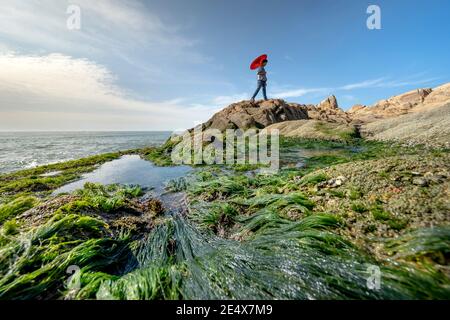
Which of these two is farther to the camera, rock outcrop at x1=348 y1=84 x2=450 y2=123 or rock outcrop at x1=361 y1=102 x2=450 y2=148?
rock outcrop at x1=348 y1=84 x2=450 y2=123

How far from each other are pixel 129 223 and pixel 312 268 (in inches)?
127

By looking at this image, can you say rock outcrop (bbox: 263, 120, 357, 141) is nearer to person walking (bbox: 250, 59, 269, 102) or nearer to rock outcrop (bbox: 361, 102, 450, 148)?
rock outcrop (bbox: 361, 102, 450, 148)

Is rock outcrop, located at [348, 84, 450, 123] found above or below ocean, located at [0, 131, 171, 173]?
above

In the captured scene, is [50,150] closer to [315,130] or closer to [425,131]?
[315,130]

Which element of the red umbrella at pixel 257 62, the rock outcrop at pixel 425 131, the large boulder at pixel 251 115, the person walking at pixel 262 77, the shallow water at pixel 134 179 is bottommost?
the shallow water at pixel 134 179

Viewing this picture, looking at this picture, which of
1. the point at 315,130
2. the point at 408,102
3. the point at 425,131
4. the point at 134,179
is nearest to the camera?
the point at 134,179

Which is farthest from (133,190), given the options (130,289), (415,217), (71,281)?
(415,217)

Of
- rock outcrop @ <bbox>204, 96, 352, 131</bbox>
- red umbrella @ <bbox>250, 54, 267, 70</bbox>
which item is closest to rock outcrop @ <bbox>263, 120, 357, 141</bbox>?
rock outcrop @ <bbox>204, 96, 352, 131</bbox>

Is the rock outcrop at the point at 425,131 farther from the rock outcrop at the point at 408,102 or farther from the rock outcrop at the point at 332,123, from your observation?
the rock outcrop at the point at 408,102

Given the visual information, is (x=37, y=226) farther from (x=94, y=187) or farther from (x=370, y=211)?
(x=370, y=211)

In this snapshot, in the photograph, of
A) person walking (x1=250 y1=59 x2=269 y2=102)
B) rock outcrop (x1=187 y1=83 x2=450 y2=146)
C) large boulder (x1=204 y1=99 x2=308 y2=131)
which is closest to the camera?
rock outcrop (x1=187 y1=83 x2=450 y2=146)

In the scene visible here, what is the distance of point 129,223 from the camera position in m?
3.93

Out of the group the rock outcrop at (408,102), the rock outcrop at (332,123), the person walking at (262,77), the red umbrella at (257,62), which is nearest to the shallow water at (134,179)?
the rock outcrop at (332,123)

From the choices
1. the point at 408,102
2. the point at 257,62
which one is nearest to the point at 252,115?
the point at 257,62
